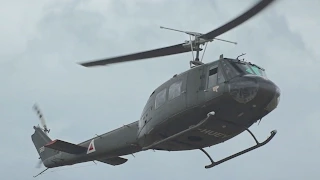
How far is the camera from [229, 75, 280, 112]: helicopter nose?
19.8 m

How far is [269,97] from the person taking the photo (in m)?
20.0

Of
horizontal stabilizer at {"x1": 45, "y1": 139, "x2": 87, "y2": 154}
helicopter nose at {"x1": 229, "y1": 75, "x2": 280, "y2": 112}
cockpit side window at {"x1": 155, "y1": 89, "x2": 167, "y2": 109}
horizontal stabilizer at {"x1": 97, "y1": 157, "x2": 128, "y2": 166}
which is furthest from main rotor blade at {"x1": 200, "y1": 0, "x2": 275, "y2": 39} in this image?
horizontal stabilizer at {"x1": 97, "y1": 157, "x2": 128, "y2": 166}

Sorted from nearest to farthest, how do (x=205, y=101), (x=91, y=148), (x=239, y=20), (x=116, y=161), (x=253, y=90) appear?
1. (x=239, y=20)
2. (x=253, y=90)
3. (x=205, y=101)
4. (x=91, y=148)
5. (x=116, y=161)

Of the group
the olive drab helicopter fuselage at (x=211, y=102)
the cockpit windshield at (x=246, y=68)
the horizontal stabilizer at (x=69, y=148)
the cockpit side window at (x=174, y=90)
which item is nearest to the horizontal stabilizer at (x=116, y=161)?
the horizontal stabilizer at (x=69, y=148)

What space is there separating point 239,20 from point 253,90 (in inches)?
95.4

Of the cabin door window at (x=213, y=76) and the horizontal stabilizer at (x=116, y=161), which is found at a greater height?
the horizontal stabilizer at (x=116, y=161)

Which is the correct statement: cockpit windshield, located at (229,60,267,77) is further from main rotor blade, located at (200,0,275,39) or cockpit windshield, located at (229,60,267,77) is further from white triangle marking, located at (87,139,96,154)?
white triangle marking, located at (87,139,96,154)

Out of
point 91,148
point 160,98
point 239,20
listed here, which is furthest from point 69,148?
point 239,20

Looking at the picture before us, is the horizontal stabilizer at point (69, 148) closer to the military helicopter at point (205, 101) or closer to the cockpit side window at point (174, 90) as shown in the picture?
the military helicopter at point (205, 101)

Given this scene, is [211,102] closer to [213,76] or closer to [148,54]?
[213,76]

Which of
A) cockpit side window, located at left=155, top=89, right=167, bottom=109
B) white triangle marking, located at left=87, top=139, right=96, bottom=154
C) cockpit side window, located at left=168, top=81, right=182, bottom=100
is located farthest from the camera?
white triangle marking, located at left=87, top=139, right=96, bottom=154

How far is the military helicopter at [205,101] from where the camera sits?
19938 millimetres

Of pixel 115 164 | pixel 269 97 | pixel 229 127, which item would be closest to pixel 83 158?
pixel 115 164

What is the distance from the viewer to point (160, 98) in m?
22.2
